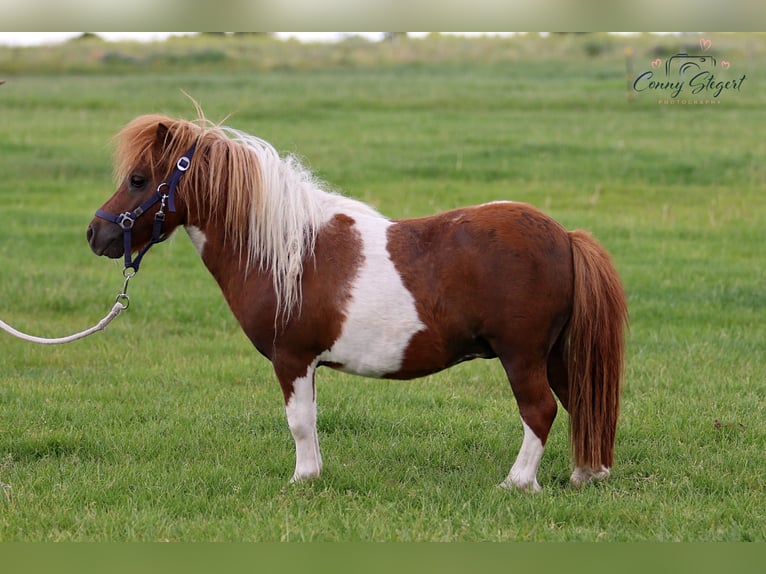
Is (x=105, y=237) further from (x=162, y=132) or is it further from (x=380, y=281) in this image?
(x=380, y=281)

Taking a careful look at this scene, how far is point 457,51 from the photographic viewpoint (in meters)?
27.7

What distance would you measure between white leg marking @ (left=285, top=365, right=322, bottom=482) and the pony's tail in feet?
5.10

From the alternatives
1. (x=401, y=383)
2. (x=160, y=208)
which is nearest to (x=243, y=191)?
(x=160, y=208)

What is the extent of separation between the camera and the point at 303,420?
534 centimetres

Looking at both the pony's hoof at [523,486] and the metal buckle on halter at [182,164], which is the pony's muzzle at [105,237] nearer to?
the metal buckle on halter at [182,164]

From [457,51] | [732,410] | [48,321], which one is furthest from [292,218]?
[457,51]

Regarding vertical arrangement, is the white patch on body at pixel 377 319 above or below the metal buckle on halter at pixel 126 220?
below

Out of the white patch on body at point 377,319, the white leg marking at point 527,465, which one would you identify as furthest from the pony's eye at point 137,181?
the white leg marking at point 527,465

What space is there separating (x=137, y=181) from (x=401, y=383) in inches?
131

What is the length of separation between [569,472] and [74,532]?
119 inches

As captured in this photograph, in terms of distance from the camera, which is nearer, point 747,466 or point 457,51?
point 747,466

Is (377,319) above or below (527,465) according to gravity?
above

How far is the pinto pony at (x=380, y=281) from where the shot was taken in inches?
201

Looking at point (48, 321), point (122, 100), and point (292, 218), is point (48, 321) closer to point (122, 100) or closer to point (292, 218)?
point (292, 218)
